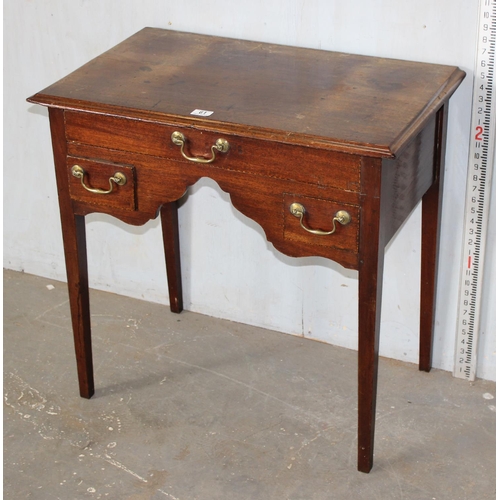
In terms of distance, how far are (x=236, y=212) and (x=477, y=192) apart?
76 cm

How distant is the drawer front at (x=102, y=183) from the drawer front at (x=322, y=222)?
0.42 meters

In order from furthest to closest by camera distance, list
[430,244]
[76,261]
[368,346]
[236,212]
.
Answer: [236,212]
[430,244]
[76,261]
[368,346]

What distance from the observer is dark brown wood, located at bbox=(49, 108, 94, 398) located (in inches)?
93.6

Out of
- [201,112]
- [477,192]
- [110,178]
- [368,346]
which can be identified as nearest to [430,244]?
[477,192]

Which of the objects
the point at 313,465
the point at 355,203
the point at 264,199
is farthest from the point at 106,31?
the point at 313,465

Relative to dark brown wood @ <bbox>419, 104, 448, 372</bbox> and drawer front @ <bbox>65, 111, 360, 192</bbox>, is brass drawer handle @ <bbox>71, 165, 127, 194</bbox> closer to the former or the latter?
drawer front @ <bbox>65, 111, 360, 192</bbox>

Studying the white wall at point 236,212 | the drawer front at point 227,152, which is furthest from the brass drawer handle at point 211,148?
the white wall at point 236,212

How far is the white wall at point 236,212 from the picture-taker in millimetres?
2529

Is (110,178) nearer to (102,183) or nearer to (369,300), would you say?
(102,183)

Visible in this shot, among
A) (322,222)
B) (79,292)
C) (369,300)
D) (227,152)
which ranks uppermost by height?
(227,152)

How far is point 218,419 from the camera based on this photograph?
266 centimetres

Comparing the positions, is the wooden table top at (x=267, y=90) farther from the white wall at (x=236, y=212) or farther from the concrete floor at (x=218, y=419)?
the concrete floor at (x=218, y=419)

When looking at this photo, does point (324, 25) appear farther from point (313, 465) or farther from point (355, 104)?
point (313, 465)

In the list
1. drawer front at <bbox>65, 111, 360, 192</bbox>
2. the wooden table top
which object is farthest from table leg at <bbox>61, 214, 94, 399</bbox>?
the wooden table top
